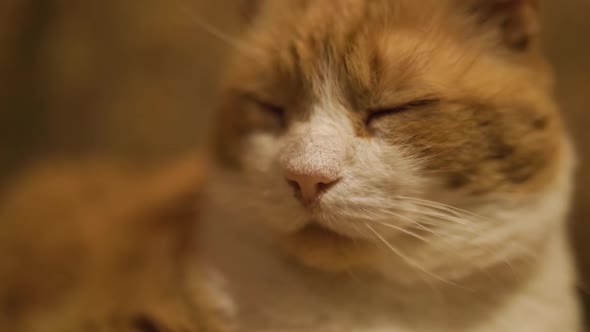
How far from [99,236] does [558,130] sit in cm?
95

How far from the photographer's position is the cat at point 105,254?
1.00 meters

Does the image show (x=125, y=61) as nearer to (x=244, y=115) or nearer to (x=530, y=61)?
(x=244, y=115)

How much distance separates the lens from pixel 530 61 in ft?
3.16

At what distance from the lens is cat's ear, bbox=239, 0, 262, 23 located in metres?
1.10

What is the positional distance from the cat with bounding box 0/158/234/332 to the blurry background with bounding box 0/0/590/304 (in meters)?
0.27

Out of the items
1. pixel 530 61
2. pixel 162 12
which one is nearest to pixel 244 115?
pixel 530 61

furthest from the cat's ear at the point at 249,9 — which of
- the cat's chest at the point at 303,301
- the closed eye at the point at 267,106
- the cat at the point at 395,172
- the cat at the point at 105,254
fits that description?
the cat's chest at the point at 303,301

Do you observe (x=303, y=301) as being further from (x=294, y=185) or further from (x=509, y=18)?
(x=509, y=18)

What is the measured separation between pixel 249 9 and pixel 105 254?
0.59 m

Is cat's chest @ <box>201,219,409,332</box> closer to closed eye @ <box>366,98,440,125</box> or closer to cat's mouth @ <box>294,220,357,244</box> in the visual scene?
cat's mouth @ <box>294,220,357,244</box>

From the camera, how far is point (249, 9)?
3.64ft

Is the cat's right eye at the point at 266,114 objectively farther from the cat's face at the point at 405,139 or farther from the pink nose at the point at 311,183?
the pink nose at the point at 311,183

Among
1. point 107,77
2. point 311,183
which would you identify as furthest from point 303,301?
point 107,77

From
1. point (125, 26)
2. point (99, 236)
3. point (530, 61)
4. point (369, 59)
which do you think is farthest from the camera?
point (125, 26)
